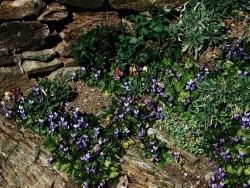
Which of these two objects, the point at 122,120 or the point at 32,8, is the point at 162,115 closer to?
the point at 122,120

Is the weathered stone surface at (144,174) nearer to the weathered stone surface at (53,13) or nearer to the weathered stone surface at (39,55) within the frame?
the weathered stone surface at (39,55)

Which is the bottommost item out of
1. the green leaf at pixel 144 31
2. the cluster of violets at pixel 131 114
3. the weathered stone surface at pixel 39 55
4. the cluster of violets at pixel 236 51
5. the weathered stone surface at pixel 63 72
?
the cluster of violets at pixel 131 114

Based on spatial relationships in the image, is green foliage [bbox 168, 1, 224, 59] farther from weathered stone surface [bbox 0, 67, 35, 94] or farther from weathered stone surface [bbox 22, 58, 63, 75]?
weathered stone surface [bbox 0, 67, 35, 94]

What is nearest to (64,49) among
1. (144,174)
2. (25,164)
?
(25,164)

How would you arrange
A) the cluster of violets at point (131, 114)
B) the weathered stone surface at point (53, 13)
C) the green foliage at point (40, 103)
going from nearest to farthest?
the cluster of violets at point (131, 114), the green foliage at point (40, 103), the weathered stone surface at point (53, 13)

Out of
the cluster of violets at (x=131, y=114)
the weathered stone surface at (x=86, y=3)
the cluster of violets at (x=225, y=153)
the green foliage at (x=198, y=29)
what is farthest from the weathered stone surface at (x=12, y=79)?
the cluster of violets at (x=225, y=153)

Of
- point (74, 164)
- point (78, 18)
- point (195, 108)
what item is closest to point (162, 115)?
point (195, 108)

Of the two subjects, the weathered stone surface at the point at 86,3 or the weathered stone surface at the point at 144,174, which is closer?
the weathered stone surface at the point at 144,174
